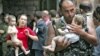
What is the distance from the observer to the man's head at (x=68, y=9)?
21.5 ft

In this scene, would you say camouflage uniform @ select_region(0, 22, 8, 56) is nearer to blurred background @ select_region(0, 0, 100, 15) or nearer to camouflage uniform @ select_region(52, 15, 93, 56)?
camouflage uniform @ select_region(52, 15, 93, 56)

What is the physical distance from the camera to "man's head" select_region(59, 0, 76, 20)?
21.5 ft

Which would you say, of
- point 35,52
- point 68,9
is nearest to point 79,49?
point 68,9

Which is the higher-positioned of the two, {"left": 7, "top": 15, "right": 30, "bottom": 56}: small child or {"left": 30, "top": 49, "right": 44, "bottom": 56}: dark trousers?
{"left": 7, "top": 15, "right": 30, "bottom": 56}: small child

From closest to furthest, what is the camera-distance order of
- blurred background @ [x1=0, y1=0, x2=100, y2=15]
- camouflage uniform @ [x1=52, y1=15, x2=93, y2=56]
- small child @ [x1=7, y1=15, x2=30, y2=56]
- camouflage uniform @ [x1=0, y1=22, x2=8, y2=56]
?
camouflage uniform @ [x1=52, y1=15, x2=93, y2=56] < small child @ [x1=7, y1=15, x2=30, y2=56] < camouflage uniform @ [x1=0, y1=22, x2=8, y2=56] < blurred background @ [x1=0, y1=0, x2=100, y2=15]

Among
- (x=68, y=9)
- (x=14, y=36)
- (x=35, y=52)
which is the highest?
(x=68, y=9)

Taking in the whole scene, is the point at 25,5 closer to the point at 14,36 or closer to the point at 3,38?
the point at 3,38

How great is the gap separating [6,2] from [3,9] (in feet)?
4.68

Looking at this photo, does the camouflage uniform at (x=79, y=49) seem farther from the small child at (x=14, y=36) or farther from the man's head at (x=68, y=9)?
the small child at (x=14, y=36)

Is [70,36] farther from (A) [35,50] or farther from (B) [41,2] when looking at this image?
(B) [41,2]

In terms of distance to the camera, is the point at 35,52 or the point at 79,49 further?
the point at 35,52

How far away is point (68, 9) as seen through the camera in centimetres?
660

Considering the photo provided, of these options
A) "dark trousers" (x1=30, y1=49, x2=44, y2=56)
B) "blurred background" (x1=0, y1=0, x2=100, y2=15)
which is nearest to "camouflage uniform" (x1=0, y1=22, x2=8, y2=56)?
"dark trousers" (x1=30, y1=49, x2=44, y2=56)

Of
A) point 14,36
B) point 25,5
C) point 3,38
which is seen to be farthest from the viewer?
point 25,5
